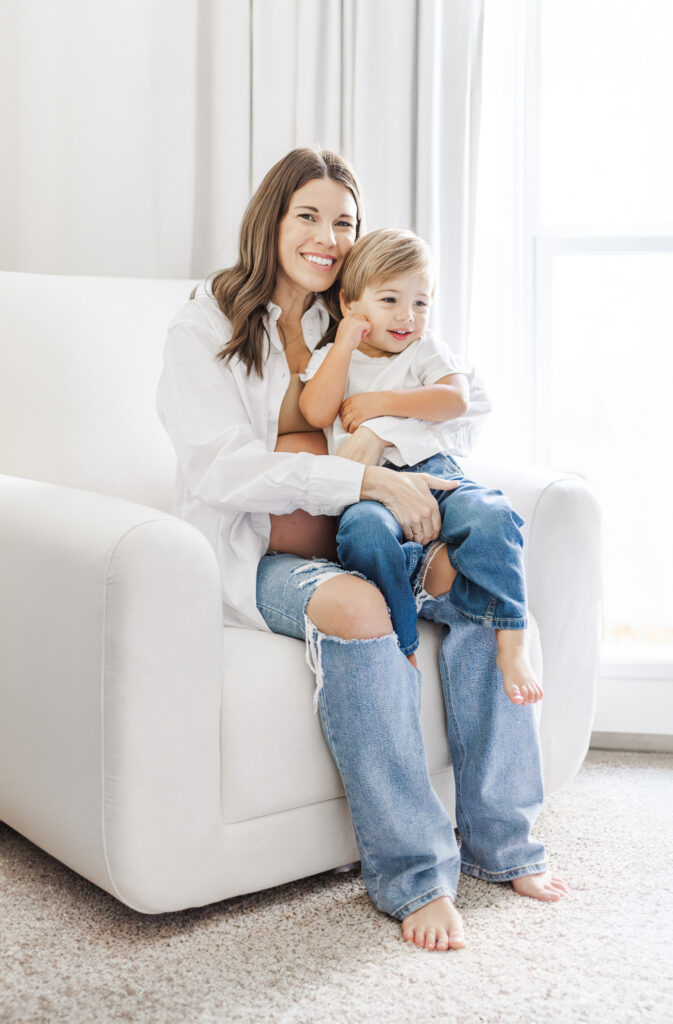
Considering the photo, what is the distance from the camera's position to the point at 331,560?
166cm

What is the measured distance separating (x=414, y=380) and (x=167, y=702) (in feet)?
2.32

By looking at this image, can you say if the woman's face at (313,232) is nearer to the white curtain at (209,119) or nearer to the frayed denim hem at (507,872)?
the white curtain at (209,119)

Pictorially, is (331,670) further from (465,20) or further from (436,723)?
(465,20)

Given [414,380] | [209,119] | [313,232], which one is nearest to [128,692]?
[414,380]

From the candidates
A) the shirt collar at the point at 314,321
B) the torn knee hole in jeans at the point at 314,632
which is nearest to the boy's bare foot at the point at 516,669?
the torn knee hole in jeans at the point at 314,632

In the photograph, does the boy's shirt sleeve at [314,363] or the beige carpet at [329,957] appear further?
the boy's shirt sleeve at [314,363]

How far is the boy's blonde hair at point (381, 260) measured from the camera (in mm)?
1634

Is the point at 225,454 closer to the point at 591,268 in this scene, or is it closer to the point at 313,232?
the point at 313,232

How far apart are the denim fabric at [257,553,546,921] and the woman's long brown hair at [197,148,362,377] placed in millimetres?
429

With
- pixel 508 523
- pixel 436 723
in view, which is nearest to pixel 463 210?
pixel 508 523

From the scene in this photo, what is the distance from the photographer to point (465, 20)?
2.26 metres

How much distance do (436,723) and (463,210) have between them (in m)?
1.24

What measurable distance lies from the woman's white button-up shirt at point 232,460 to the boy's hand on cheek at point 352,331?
12 cm

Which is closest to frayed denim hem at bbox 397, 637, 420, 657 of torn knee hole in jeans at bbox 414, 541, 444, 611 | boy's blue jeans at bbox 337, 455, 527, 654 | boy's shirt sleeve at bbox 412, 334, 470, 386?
boy's blue jeans at bbox 337, 455, 527, 654
